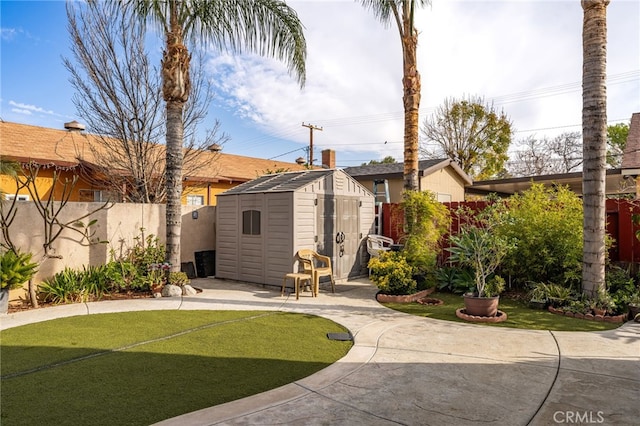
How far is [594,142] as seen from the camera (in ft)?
20.9

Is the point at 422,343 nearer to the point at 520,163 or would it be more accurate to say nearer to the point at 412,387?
the point at 412,387

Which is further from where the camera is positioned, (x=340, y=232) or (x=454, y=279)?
(x=340, y=232)

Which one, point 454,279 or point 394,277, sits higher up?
point 394,277

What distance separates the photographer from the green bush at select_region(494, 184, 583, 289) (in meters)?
Answer: 6.97

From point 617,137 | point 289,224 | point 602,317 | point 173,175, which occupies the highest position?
point 617,137

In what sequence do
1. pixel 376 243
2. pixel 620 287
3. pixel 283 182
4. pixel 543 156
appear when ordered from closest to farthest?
pixel 620 287
pixel 283 182
pixel 376 243
pixel 543 156

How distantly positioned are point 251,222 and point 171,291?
7.87 ft

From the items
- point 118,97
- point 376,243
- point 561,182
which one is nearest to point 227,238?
point 376,243

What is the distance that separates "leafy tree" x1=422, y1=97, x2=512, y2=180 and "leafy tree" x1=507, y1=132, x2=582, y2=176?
18.4 feet

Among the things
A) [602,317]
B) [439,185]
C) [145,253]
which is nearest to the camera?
[602,317]

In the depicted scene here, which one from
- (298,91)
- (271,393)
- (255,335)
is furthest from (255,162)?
(271,393)

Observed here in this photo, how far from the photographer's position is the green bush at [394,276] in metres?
7.52

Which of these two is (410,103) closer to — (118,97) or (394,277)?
(394,277)

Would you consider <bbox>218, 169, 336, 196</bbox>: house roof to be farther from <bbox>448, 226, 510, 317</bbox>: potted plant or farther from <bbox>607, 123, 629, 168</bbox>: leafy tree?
<bbox>607, 123, 629, 168</bbox>: leafy tree
